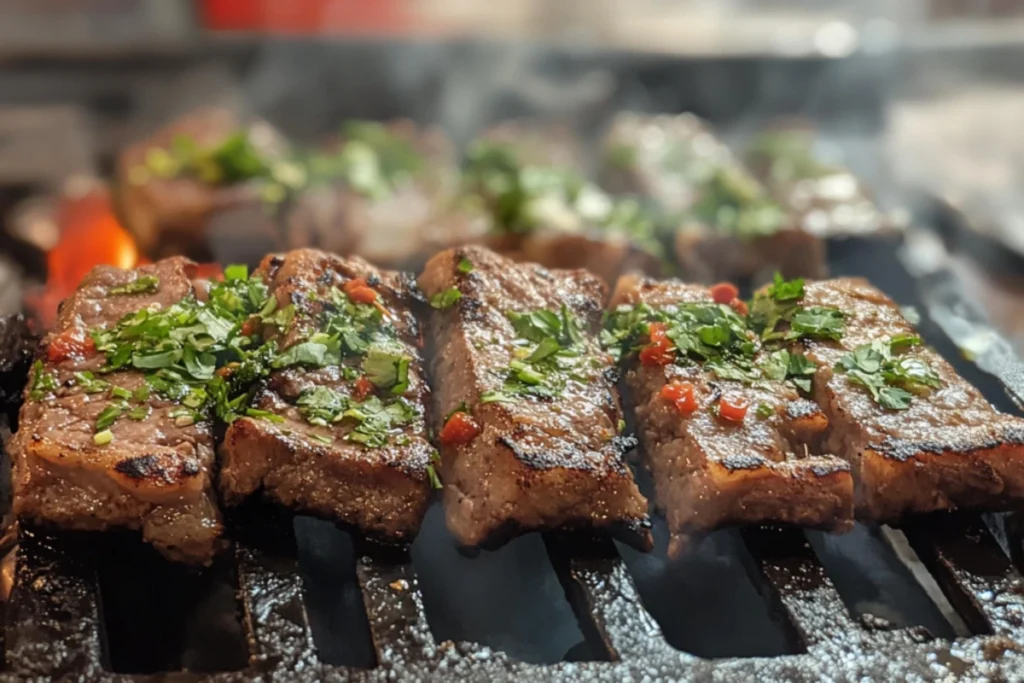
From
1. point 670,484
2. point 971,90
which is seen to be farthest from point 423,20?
point 670,484

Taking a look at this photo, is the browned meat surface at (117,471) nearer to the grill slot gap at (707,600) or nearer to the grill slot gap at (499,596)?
the grill slot gap at (499,596)

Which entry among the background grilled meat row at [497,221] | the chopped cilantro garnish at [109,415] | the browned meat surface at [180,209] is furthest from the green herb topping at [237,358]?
the browned meat surface at [180,209]

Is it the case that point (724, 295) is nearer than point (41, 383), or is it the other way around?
point (41, 383)

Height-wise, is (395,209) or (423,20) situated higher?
(423,20)

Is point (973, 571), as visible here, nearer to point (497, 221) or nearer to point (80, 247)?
point (497, 221)

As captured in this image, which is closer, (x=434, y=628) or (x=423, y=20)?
(x=434, y=628)

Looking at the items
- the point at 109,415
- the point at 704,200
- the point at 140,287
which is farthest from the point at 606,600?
the point at 704,200

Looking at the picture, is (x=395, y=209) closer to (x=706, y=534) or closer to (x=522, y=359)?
(x=522, y=359)
